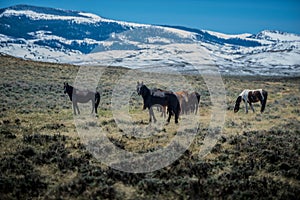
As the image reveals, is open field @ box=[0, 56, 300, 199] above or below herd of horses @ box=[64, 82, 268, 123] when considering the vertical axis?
below

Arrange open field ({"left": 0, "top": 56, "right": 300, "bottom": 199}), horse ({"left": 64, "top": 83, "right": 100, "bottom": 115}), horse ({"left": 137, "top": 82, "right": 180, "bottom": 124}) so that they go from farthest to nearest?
horse ({"left": 64, "top": 83, "right": 100, "bottom": 115})
horse ({"left": 137, "top": 82, "right": 180, "bottom": 124})
open field ({"left": 0, "top": 56, "right": 300, "bottom": 199})

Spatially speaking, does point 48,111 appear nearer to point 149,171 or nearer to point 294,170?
point 149,171

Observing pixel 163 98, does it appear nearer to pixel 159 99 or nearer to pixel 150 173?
pixel 159 99

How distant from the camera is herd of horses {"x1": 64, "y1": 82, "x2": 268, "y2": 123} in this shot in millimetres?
16547

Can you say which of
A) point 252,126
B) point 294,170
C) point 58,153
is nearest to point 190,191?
point 294,170

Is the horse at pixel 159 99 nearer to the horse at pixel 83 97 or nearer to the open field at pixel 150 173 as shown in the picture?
the open field at pixel 150 173

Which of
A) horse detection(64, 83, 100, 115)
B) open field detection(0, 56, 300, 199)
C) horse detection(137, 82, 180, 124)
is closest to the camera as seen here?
open field detection(0, 56, 300, 199)

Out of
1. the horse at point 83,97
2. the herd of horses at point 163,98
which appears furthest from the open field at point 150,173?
the horse at point 83,97

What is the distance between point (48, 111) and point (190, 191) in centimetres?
1499

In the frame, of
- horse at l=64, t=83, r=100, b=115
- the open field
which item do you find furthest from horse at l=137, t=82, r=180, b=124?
horse at l=64, t=83, r=100, b=115

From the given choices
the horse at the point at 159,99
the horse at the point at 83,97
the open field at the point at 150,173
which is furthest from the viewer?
the horse at the point at 83,97

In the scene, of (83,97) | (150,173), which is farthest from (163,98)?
(150,173)

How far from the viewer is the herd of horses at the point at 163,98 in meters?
16.5

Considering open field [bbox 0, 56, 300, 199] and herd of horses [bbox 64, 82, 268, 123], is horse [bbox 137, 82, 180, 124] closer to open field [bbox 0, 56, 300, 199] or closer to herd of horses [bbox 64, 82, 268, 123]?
herd of horses [bbox 64, 82, 268, 123]
